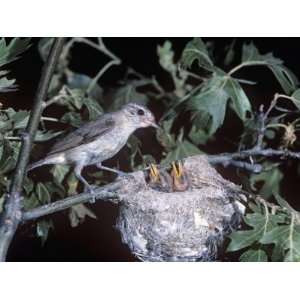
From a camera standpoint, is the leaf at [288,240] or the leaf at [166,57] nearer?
the leaf at [288,240]

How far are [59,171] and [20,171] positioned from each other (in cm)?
77

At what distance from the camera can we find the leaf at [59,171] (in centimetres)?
326

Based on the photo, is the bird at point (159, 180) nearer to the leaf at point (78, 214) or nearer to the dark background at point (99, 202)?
the dark background at point (99, 202)

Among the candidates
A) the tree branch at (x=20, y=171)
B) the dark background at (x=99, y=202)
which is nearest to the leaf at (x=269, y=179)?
the dark background at (x=99, y=202)

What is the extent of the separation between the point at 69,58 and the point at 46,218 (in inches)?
58.8

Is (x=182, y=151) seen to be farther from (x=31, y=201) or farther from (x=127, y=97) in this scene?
(x=31, y=201)

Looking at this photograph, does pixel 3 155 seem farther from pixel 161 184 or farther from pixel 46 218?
pixel 161 184

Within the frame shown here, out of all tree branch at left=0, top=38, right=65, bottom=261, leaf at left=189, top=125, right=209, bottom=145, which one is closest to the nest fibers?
leaf at left=189, top=125, right=209, bottom=145

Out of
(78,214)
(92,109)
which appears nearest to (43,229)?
(78,214)

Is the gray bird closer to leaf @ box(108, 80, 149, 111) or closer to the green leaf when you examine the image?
leaf @ box(108, 80, 149, 111)

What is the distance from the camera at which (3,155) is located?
107 inches

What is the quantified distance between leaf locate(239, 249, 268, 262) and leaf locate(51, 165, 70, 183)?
110cm

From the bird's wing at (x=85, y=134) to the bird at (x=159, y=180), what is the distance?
36cm
